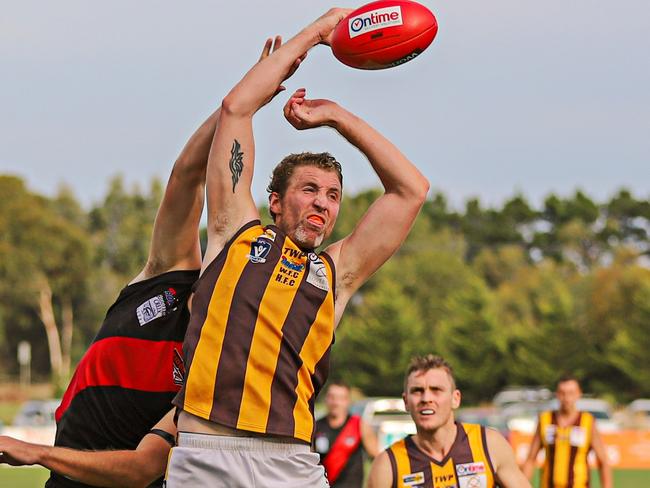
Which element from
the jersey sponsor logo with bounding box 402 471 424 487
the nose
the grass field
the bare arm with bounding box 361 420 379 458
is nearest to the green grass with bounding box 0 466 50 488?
the grass field

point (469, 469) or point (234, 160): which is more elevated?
point (234, 160)

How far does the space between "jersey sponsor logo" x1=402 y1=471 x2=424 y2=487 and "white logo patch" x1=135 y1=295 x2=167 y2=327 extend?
2526mm

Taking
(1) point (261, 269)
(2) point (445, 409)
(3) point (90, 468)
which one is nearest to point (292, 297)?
(1) point (261, 269)

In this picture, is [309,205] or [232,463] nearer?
[232,463]

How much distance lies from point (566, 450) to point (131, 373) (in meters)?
7.55

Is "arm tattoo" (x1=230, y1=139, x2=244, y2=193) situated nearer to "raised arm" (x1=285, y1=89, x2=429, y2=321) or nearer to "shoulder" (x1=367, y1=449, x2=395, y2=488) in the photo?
"raised arm" (x1=285, y1=89, x2=429, y2=321)

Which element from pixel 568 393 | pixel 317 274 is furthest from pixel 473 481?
pixel 568 393

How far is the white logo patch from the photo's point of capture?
5289 millimetres

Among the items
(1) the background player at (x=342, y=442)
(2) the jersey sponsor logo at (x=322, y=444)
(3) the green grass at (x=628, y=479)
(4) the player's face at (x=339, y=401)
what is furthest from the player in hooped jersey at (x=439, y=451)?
(3) the green grass at (x=628, y=479)

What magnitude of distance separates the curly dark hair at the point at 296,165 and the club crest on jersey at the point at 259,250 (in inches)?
10.8

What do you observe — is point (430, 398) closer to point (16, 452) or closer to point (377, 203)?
point (377, 203)

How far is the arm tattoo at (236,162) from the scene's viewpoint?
4.72 meters

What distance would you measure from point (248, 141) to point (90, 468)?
147 cm

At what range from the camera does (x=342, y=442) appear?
1224 centimetres
